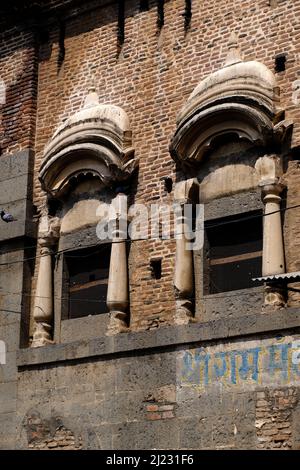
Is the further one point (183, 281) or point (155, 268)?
point (155, 268)

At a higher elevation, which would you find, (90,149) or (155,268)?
(90,149)

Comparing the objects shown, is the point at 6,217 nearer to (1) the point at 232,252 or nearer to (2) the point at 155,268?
(2) the point at 155,268

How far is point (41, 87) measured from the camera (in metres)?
19.5

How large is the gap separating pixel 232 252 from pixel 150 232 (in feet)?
4.81

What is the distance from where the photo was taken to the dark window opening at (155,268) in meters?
16.9

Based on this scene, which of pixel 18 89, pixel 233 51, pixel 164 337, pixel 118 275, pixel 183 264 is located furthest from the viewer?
pixel 18 89

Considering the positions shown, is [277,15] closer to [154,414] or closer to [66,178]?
[66,178]

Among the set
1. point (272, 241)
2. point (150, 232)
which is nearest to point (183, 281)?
point (150, 232)

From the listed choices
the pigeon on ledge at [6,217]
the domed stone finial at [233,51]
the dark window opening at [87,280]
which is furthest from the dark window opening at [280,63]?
the pigeon on ledge at [6,217]

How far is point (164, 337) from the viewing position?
633 inches

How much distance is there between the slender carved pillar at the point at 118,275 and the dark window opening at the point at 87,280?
374mm

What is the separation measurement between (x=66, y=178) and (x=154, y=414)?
174 inches

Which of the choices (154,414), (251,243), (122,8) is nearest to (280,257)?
(251,243)

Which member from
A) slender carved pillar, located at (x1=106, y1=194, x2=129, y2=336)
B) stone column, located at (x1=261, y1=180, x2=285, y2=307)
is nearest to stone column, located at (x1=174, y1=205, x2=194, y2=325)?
slender carved pillar, located at (x1=106, y1=194, x2=129, y2=336)
